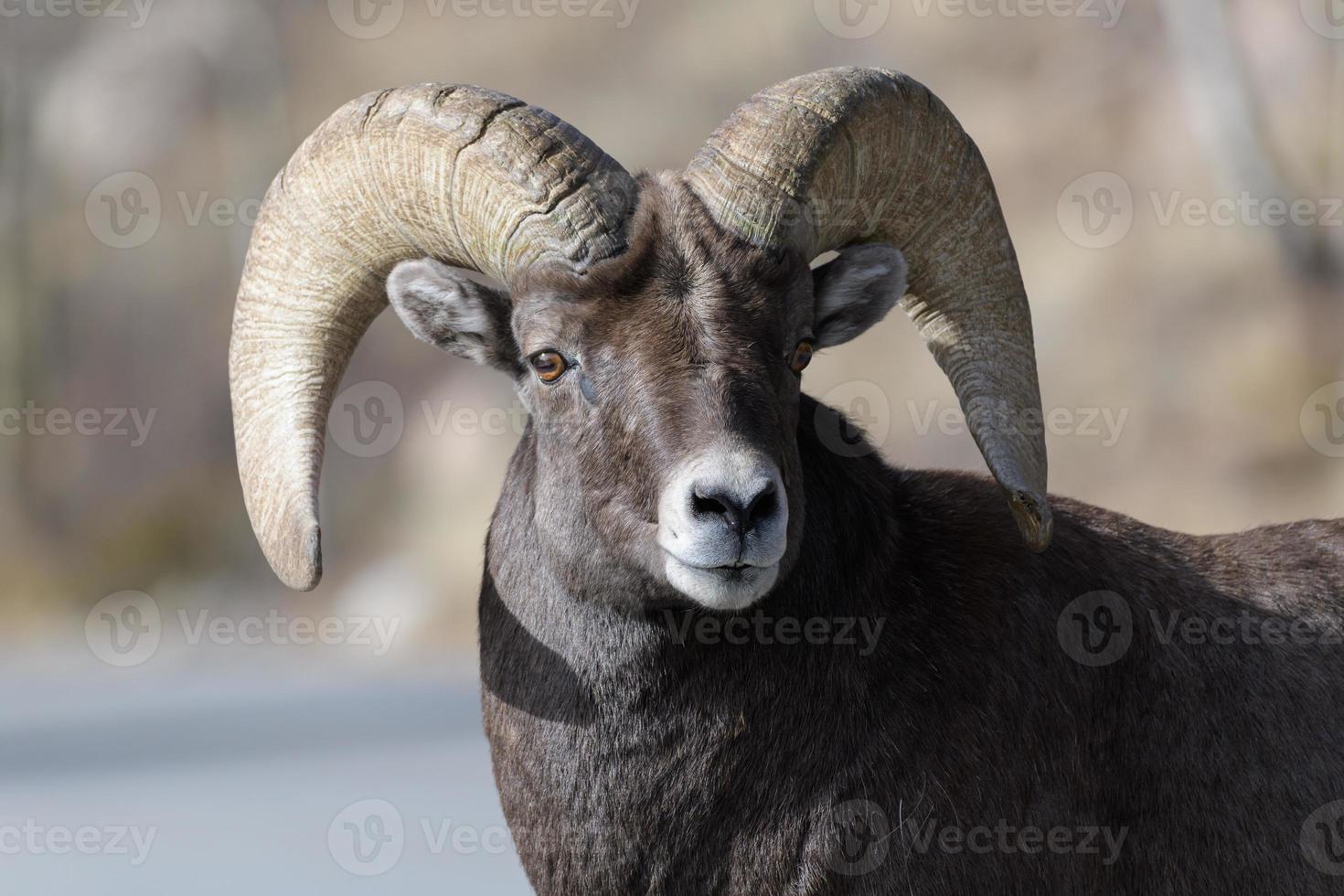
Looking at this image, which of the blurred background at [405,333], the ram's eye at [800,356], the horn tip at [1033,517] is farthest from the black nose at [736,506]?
the blurred background at [405,333]

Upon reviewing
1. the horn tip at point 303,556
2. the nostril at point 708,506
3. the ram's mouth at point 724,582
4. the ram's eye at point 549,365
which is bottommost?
the horn tip at point 303,556

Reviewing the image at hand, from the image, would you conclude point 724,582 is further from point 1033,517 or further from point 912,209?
point 912,209

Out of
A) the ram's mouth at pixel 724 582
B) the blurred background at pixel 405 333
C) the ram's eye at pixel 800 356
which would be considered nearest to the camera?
the ram's mouth at pixel 724 582

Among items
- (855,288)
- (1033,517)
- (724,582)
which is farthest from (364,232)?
(1033,517)

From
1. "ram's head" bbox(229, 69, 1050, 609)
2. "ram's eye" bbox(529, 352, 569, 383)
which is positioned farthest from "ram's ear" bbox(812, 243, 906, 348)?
"ram's eye" bbox(529, 352, 569, 383)

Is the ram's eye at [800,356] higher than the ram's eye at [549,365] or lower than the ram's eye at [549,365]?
higher

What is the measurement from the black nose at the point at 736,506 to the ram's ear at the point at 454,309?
1288 millimetres

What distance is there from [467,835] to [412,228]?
541 centimetres

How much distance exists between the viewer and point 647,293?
16.7 ft

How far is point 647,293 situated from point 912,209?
52.6 inches

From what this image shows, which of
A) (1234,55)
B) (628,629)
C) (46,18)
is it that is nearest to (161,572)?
(46,18)

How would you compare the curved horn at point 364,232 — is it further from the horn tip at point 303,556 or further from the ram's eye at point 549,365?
the ram's eye at point 549,365

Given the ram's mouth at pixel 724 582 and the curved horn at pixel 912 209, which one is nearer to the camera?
the ram's mouth at pixel 724 582

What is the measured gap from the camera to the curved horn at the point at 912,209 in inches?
209
